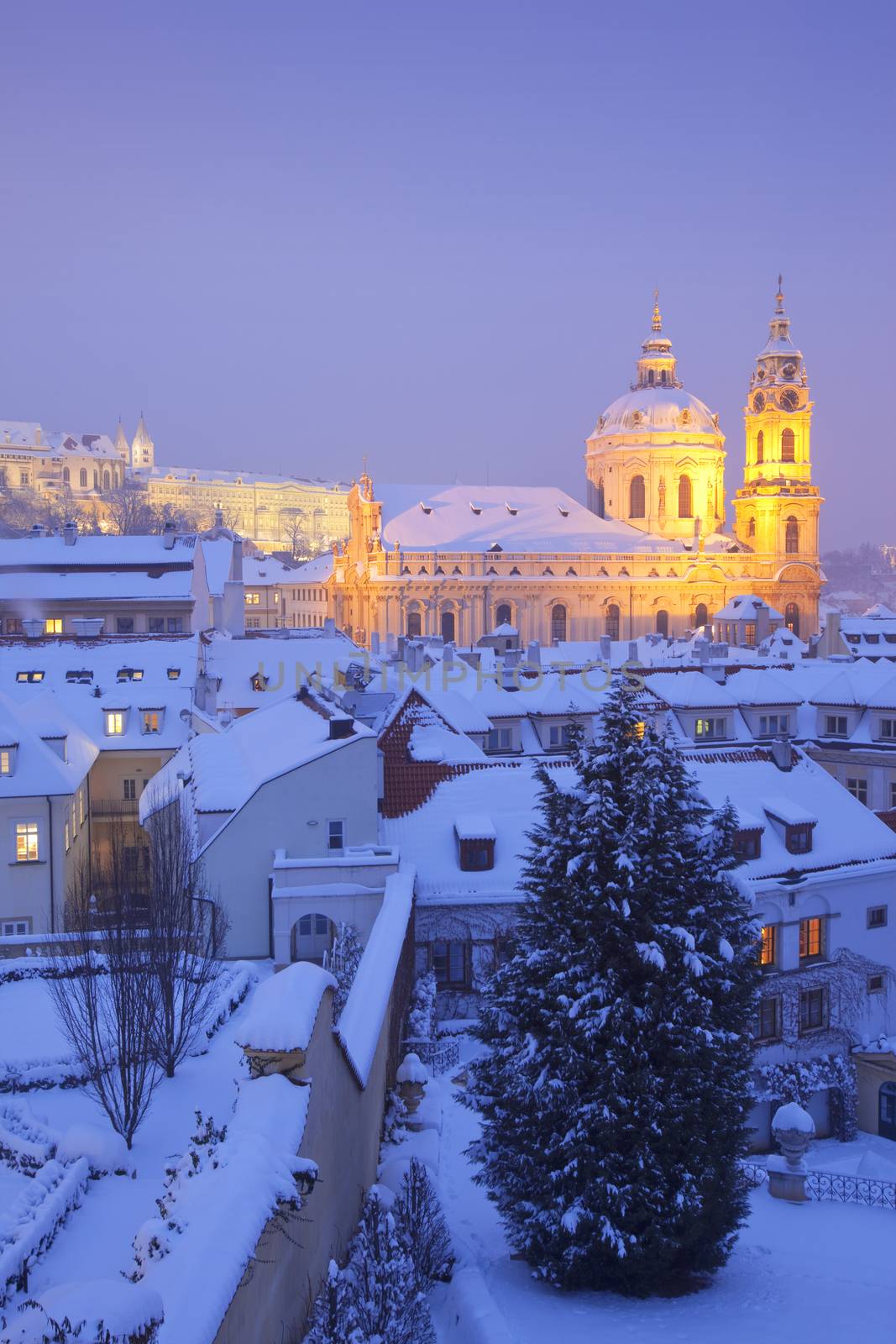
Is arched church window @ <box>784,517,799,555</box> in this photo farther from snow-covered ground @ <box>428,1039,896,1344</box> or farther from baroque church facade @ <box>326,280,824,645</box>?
snow-covered ground @ <box>428,1039,896,1344</box>

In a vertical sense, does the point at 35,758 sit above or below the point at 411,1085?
above

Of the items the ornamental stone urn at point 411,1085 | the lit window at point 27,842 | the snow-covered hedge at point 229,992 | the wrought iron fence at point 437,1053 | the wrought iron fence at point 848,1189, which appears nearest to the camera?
the snow-covered hedge at point 229,992

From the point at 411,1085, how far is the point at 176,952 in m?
4.45

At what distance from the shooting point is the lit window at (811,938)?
25953 millimetres

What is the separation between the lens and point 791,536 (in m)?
107

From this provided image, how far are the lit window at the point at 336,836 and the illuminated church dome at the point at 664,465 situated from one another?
295 feet

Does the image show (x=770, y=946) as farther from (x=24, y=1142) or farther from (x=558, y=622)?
(x=558, y=622)

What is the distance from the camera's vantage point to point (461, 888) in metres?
24.5

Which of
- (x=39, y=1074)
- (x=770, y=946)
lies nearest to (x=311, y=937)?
(x=39, y=1074)

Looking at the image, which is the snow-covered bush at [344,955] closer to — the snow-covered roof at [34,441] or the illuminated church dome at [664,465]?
the illuminated church dome at [664,465]

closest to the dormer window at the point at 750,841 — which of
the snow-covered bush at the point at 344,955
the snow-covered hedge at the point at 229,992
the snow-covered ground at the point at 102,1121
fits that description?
the snow-covered bush at the point at 344,955

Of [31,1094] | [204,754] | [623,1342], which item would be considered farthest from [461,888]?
[623,1342]

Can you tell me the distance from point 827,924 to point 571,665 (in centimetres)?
2562

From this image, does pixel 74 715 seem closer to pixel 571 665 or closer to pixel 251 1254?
pixel 571 665
